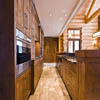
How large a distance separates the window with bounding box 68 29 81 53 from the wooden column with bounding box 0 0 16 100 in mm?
7375

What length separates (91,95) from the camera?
129cm

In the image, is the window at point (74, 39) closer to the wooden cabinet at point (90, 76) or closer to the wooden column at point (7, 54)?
the wooden cabinet at point (90, 76)

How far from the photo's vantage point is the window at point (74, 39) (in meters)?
8.19

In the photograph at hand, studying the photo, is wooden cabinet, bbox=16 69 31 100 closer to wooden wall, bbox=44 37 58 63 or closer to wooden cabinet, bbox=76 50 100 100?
wooden cabinet, bbox=76 50 100 100

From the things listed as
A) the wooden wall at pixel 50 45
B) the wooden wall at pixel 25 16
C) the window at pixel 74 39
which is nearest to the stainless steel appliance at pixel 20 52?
the wooden wall at pixel 25 16

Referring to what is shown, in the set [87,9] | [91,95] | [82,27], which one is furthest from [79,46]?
[91,95]

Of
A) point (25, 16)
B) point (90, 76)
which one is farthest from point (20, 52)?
point (90, 76)

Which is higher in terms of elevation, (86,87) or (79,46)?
(79,46)

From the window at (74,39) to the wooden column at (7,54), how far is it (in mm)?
7375

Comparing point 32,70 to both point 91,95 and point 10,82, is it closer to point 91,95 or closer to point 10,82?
→ point 10,82

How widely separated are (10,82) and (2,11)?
0.95 metres

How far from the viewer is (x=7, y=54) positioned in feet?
4.06

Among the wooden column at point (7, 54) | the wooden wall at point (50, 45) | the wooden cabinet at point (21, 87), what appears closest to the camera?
Result: the wooden column at point (7, 54)

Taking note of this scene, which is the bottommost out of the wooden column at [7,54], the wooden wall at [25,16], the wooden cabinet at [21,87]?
the wooden cabinet at [21,87]
